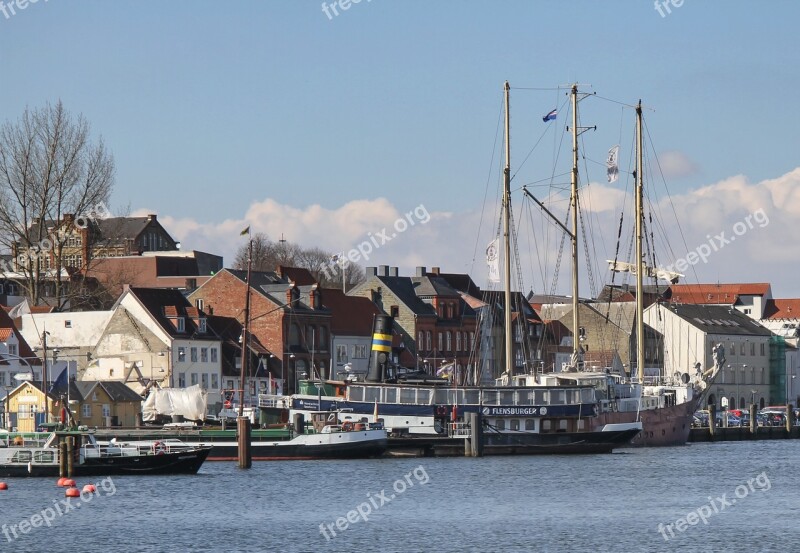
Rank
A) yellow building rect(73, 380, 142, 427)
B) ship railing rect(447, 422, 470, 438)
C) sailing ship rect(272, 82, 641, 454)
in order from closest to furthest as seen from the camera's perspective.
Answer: ship railing rect(447, 422, 470, 438) → sailing ship rect(272, 82, 641, 454) → yellow building rect(73, 380, 142, 427)

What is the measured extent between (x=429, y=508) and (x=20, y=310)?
63068mm

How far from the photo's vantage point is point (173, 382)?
400 feet

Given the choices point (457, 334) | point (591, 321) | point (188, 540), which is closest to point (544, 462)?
point (188, 540)

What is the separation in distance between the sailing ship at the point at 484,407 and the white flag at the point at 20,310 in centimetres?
2937

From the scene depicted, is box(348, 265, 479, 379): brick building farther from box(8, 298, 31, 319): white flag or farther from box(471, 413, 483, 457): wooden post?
box(471, 413, 483, 457): wooden post

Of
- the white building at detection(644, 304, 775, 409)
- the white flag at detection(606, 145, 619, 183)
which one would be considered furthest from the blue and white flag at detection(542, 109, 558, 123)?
the white building at detection(644, 304, 775, 409)

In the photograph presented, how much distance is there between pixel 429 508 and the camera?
63.5 m

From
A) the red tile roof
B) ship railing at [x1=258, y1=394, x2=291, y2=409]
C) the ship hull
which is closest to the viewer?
ship railing at [x1=258, y1=394, x2=291, y2=409]

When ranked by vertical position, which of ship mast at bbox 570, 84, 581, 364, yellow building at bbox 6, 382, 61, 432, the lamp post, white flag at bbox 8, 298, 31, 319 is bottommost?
yellow building at bbox 6, 382, 61, 432

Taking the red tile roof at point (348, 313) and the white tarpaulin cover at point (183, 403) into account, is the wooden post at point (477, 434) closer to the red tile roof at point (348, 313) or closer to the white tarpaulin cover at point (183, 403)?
the white tarpaulin cover at point (183, 403)

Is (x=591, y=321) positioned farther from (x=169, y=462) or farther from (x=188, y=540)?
(x=188, y=540)

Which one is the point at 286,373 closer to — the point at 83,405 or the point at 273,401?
the point at 83,405

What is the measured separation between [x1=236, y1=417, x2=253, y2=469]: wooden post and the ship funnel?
1727cm

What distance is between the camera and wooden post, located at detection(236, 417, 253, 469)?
77438 millimetres
